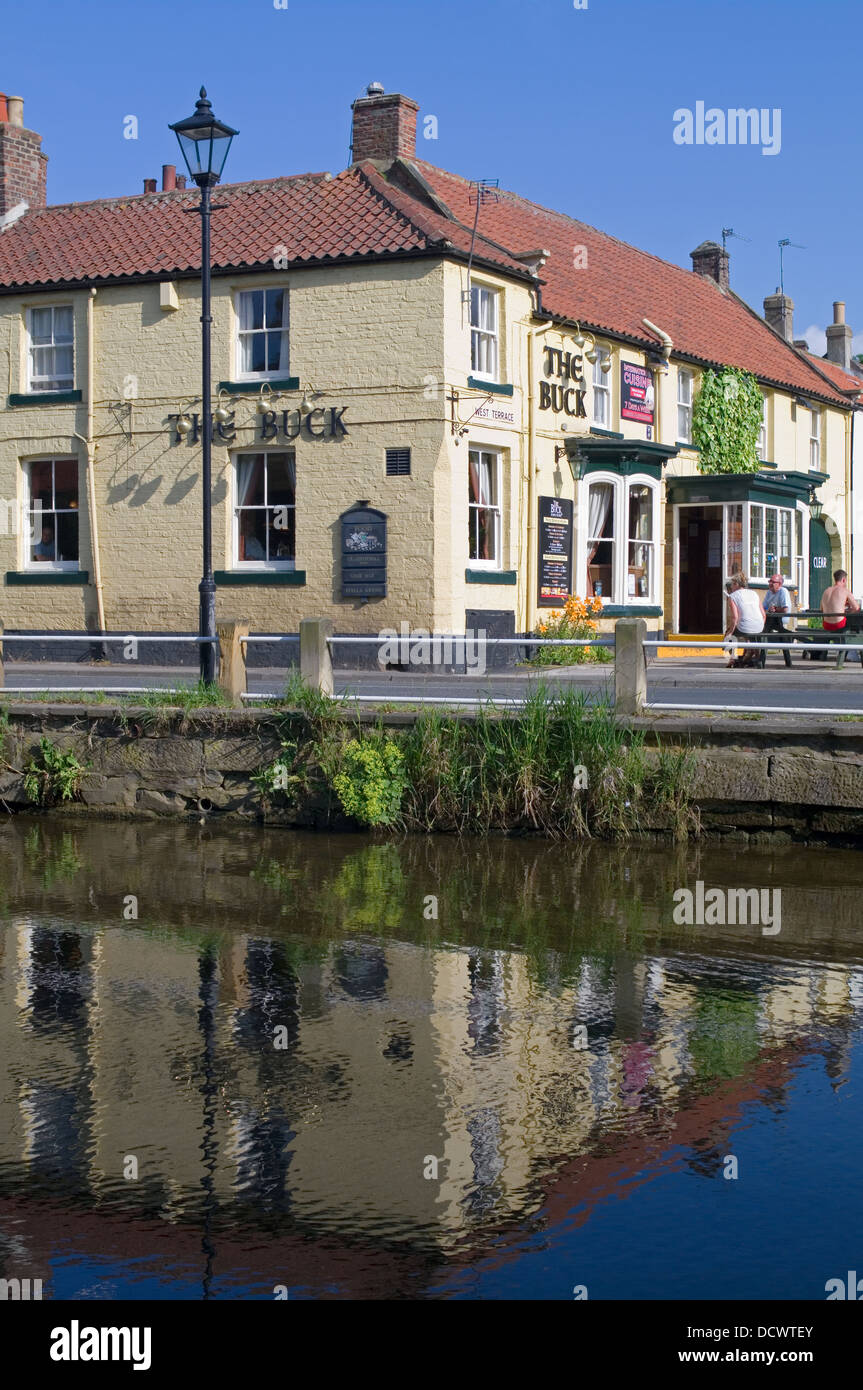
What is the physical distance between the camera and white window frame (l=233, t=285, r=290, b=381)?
2298 cm

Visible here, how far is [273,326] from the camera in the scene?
23.2 meters

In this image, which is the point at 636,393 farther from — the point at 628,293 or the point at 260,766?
the point at 260,766

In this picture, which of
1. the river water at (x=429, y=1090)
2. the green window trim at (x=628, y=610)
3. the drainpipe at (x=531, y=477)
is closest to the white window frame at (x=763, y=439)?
the green window trim at (x=628, y=610)

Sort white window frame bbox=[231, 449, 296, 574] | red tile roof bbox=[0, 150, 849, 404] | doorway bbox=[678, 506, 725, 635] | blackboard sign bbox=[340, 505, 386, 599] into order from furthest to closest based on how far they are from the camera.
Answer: doorway bbox=[678, 506, 725, 635] < white window frame bbox=[231, 449, 296, 574] < red tile roof bbox=[0, 150, 849, 404] < blackboard sign bbox=[340, 505, 386, 599]

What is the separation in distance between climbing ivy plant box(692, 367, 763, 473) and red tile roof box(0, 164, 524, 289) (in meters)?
7.55

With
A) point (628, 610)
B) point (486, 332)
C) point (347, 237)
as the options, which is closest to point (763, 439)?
point (628, 610)

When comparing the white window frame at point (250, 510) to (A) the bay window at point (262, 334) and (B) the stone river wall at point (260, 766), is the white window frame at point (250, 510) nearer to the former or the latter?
(A) the bay window at point (262, 334)

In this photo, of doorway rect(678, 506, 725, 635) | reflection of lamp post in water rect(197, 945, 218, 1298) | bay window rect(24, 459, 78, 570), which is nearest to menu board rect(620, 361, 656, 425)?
doorway rect(678, 506, 725, 635)

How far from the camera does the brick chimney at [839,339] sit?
47781mm

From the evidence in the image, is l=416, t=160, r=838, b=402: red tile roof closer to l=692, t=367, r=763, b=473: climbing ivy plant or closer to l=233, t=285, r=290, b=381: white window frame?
l=692, t=367, r=763, b=473: climbing ivy plant

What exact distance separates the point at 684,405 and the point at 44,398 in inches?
493

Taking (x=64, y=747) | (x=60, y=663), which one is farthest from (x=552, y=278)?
(x=64, y=747)

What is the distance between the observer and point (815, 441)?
36094mm

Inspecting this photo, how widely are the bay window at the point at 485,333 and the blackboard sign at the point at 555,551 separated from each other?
2.34m
